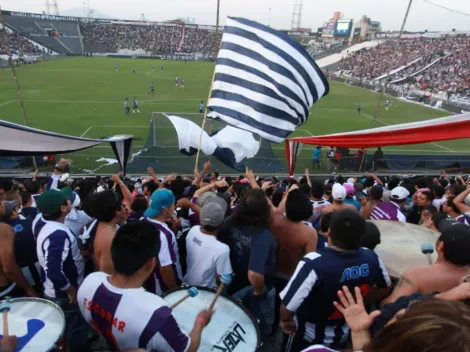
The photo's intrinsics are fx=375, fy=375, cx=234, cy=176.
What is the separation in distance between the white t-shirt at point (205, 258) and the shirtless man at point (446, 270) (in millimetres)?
1380

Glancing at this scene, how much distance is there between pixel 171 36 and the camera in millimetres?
88062

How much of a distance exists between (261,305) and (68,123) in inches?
819

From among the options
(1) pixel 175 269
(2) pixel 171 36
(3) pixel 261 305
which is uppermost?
(1) pixel 175 269

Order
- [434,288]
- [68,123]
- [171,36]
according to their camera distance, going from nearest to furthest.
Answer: [434,288] → [68,123] → [171,36]

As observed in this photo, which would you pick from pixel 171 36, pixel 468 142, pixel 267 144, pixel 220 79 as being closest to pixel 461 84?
pixel 468 142

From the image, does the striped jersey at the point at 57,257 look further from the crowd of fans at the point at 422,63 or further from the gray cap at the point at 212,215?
the crowd of fans at the point at 422,63

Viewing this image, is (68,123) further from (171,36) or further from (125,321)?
(171,36)

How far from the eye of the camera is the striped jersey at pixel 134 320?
7.12 feet

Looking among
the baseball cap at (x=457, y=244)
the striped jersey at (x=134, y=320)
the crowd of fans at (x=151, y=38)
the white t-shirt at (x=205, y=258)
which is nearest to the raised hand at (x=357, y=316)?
the striped jersey at (x=134, y=320)

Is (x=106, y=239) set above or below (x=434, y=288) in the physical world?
below

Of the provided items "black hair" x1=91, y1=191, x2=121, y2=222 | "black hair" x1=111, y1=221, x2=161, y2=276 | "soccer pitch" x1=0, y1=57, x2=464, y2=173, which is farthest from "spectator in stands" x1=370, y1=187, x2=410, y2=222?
"soccer pitch" x1=0, y1=57, x2=464, y2=173

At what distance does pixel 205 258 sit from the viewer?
11.1 feet

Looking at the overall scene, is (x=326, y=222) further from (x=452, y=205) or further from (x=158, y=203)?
(x=452, y=205)

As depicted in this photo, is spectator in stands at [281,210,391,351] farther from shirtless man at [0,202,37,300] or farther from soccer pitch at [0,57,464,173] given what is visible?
soccer pitch at [0,57,464,173]
